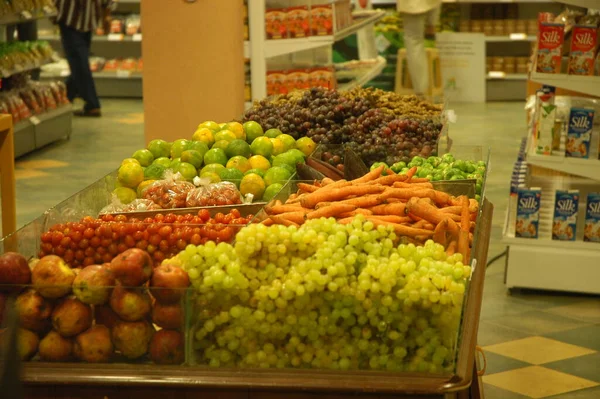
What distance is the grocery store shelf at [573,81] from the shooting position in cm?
451

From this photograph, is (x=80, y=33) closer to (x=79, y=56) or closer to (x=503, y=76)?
(x=79, y=56)

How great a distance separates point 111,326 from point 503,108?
30.8ft

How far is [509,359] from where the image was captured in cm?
396

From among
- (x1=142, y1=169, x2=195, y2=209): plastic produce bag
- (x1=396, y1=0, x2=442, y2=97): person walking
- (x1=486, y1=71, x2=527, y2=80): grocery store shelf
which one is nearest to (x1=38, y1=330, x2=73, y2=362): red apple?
(x1=142, y1=169, x2=195, y2=209): plastic produce bag

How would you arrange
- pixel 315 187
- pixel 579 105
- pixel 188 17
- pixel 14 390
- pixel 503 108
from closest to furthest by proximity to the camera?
pixel 14 390
pixel 315 187
pixel 579 105
pixel 188 17
pixel 503 108

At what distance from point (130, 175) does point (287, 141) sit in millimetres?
790

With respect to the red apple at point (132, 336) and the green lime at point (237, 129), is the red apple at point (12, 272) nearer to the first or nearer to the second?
the red apple at point (132, 336)

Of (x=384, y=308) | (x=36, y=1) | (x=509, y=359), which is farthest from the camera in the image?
(x=36, y=1)

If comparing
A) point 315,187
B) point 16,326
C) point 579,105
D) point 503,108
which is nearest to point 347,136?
point 315,187

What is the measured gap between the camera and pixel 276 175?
3.36 m

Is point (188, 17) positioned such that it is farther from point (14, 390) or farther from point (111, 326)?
point (14, 390)

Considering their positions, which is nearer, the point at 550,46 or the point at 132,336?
the point at 132,336

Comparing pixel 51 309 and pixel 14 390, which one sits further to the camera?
pixel 51 309

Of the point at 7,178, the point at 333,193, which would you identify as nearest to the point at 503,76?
the point at 7,178
